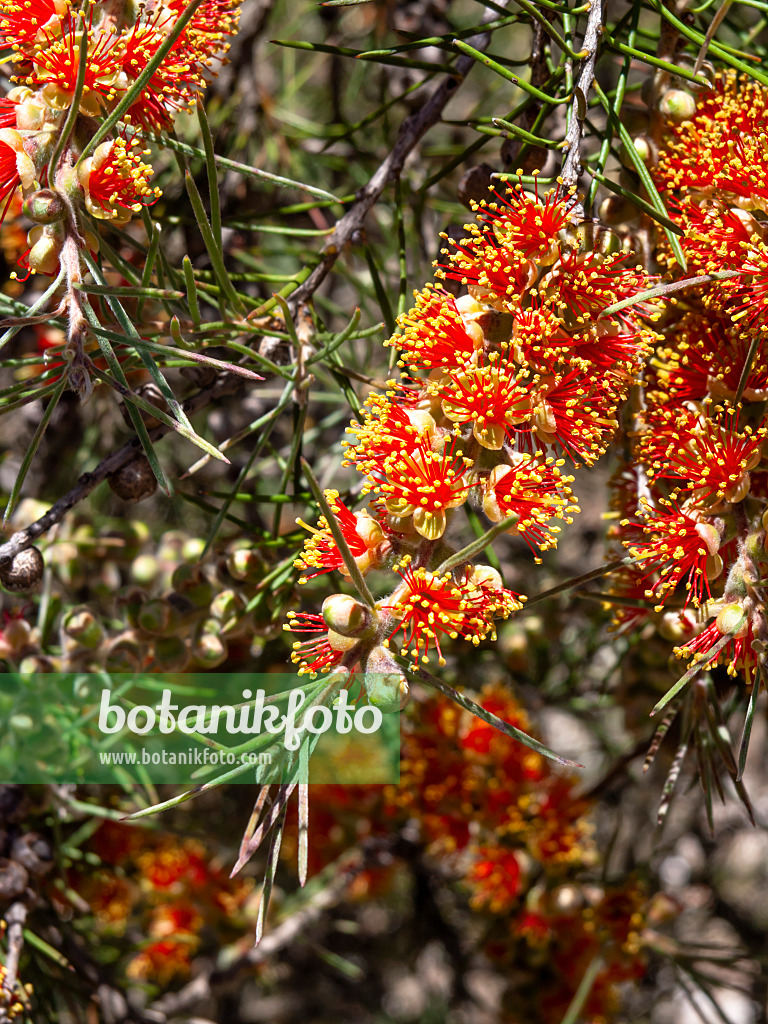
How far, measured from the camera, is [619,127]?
28.3 inches

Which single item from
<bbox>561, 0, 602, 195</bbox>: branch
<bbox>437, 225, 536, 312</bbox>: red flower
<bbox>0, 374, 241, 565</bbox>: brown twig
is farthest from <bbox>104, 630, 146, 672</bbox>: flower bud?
<bbox>561, 0, 602, 195</bbox>: branch

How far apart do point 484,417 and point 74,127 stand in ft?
1.29

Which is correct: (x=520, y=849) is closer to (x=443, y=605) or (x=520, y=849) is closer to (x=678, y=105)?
(x=443, y=605)

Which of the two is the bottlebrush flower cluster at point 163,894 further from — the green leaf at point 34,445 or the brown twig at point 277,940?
the green leaf at point 34,445

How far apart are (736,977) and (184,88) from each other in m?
2.53

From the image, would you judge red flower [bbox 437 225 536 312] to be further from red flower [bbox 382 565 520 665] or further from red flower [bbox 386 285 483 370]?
red flower [bbox 382 565 520 665]

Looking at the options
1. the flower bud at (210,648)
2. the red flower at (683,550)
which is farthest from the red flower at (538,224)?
the flower bud at (210,648)

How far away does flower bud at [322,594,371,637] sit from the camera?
0.60 meters

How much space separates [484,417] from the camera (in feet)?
2.14

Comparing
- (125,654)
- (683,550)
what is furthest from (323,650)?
(125,654)

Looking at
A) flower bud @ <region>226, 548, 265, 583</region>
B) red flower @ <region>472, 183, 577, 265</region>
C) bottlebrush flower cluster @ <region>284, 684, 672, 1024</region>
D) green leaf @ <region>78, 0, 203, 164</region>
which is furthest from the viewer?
bottlebrush flower cluster @ <region>284, 684, 672, 1024</region>

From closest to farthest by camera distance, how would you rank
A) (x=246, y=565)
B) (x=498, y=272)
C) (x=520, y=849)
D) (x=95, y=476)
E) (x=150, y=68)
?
(x=150, y=68)
(x=498, y=272)
(x=95, y=476)
(x=246, y=565)
(x=520, y=849)

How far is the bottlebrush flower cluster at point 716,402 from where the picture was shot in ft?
2.18

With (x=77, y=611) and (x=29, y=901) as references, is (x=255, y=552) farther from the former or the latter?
(x=29, y=901)
